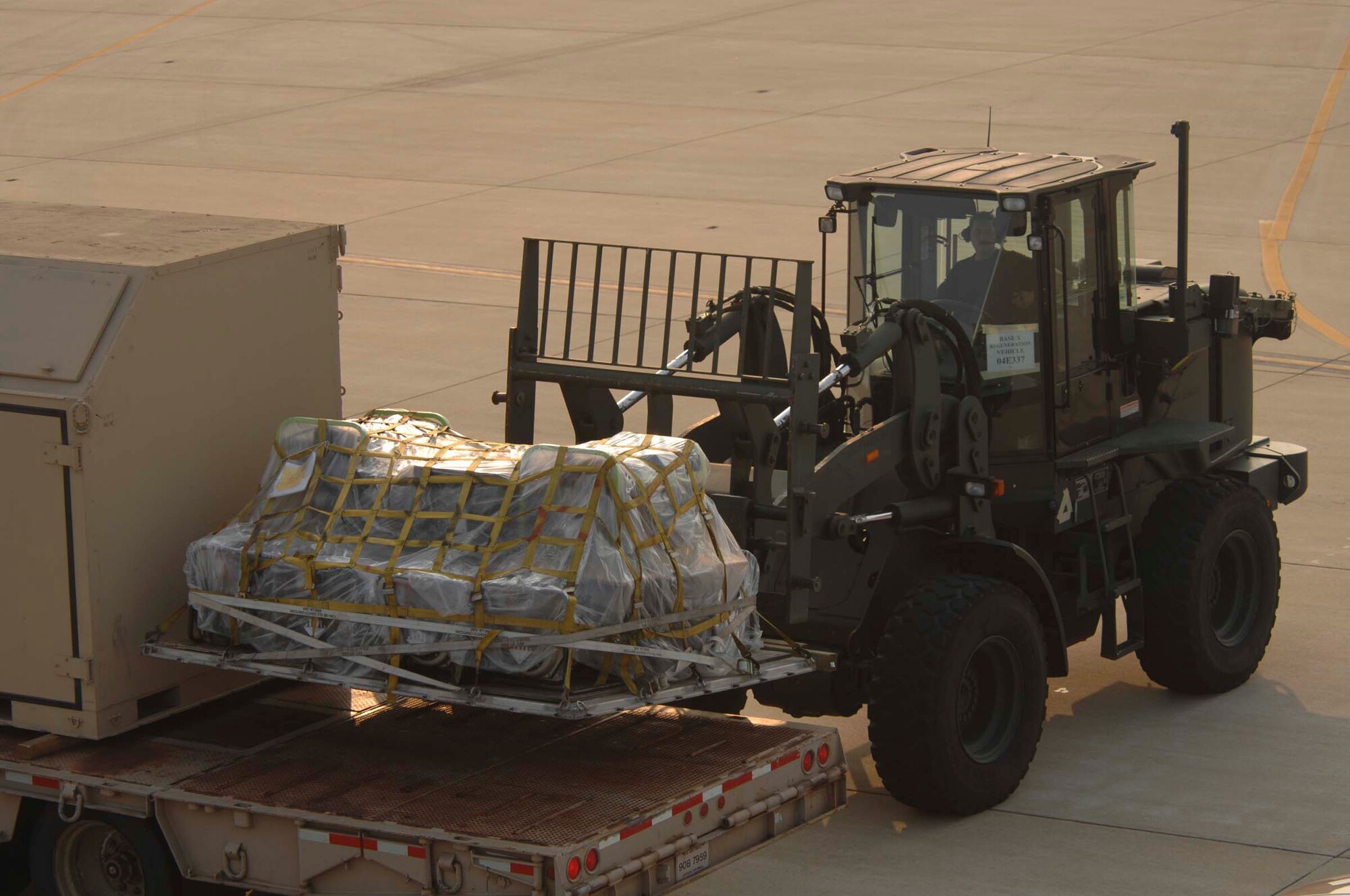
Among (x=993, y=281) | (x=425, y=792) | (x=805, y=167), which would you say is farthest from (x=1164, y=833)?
(x=805, y=167)

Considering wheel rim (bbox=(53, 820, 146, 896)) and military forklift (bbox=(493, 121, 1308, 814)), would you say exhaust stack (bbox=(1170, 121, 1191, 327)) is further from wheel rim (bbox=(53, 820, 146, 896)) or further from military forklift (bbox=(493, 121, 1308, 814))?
wheel rim (bbox=(53, 820, 146, 896))

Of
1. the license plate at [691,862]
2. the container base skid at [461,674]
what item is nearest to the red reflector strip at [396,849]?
the container base skid at [461,674]

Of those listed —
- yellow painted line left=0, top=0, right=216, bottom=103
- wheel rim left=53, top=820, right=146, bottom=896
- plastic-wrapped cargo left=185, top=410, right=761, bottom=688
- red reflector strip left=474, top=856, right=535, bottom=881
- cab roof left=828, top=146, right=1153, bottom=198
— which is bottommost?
wheel rim left=53, top=820, right=146, bottom=896

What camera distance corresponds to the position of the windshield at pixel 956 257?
930 centimetres

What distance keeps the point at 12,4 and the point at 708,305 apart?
35.3m

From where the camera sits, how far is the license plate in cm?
723

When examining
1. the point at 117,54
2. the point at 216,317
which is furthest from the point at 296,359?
the point at 117,54

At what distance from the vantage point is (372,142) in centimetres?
2758

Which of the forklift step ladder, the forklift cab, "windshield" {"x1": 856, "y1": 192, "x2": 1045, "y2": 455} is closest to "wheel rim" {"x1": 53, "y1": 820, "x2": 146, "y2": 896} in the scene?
the forklift cab

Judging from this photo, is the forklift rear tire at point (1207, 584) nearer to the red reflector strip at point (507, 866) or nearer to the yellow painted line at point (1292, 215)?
the red reflector strip at point (507, 866)

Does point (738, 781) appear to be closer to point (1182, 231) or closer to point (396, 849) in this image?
point (396, 849)

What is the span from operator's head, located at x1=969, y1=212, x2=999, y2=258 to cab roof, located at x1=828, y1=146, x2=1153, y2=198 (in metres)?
0.15

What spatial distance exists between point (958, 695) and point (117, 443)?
11.8ft

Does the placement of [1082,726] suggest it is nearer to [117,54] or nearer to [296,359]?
[296,359]
